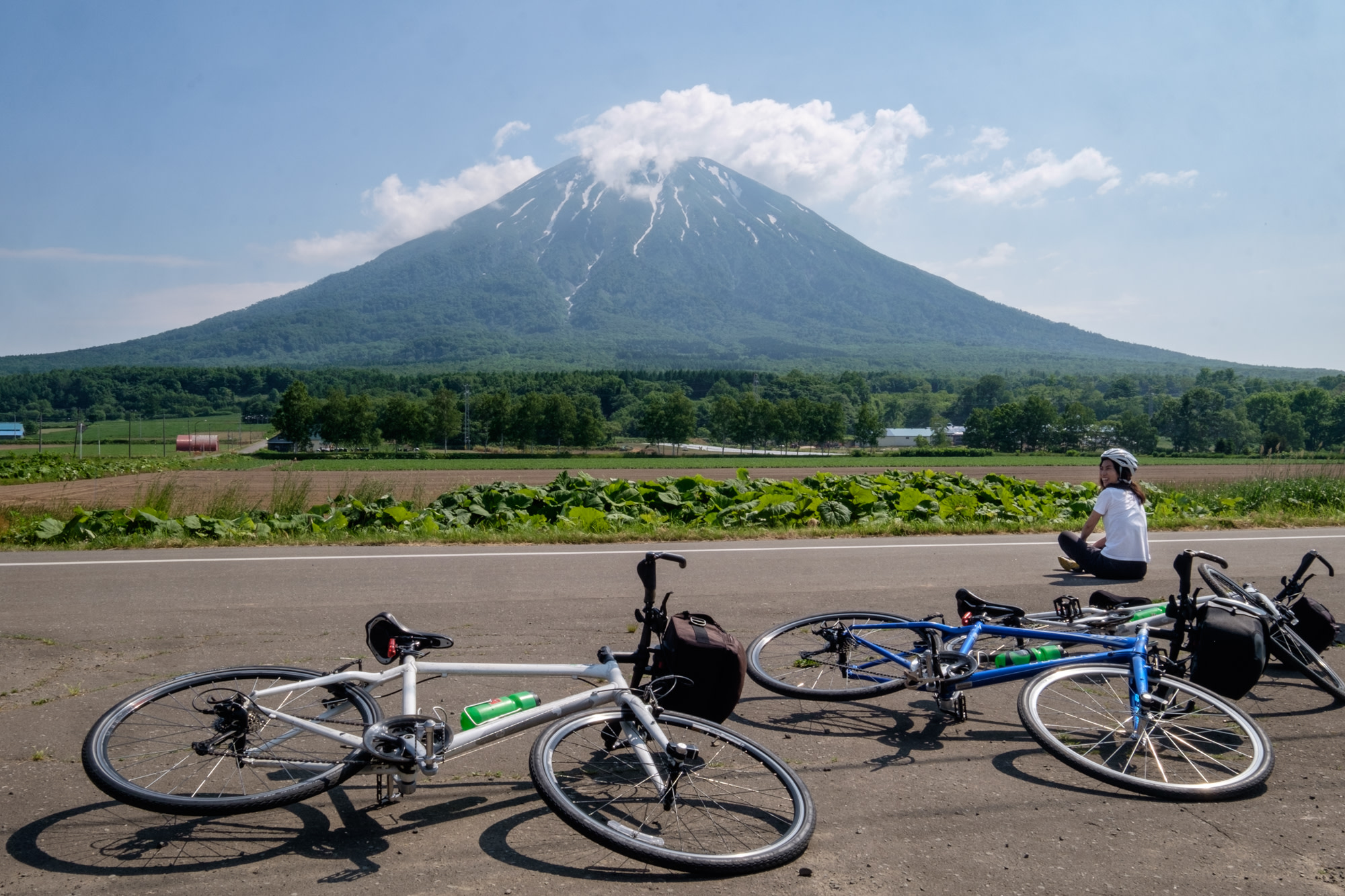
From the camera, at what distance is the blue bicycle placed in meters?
4.32

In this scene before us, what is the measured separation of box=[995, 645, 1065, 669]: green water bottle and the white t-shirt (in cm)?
398

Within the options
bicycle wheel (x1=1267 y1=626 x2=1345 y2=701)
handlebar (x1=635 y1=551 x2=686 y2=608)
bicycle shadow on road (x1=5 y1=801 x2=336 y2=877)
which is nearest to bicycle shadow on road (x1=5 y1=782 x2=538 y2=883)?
bicycle shadow on road (x1=5 y1=801 x2=336 y2=877)

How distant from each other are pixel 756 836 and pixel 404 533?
9456 mm

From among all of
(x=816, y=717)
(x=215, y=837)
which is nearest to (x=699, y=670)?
(x=816, y=717)

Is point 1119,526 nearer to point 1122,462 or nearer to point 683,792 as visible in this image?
point 1122,462

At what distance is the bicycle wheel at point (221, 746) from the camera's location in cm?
357

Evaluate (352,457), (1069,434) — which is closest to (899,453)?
(1069,434)

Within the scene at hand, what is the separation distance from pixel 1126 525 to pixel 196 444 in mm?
113710

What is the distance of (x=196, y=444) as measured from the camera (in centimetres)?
10631

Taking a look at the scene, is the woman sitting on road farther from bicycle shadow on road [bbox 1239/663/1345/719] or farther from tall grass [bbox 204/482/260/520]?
tall grass [bbox 204/482/260/520]

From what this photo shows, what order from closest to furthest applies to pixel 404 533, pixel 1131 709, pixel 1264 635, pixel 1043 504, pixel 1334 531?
pixel 1131 709
pixel 1264 635
pixel 404 533
pixel 1334 531
pixel 1043 504

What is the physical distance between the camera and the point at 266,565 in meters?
9.88

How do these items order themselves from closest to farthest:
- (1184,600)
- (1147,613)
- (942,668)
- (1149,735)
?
(1149,735) < (942,668) < (1184,600) < (1147,613)

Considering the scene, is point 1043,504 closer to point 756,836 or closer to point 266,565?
point 266,565
